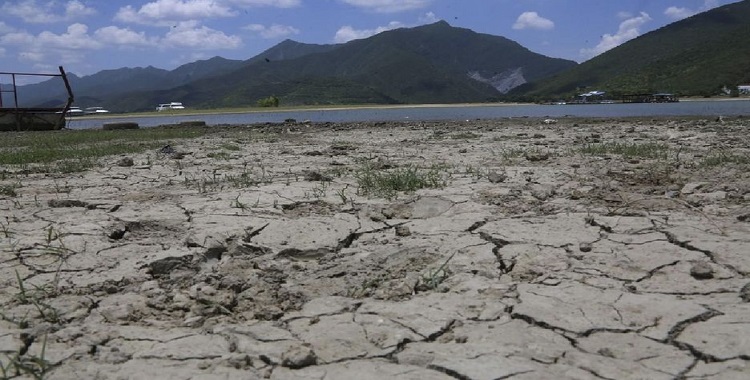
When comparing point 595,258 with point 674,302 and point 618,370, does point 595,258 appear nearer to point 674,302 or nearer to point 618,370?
point 674,302

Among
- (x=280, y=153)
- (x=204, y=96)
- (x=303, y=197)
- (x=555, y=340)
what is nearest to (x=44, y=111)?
(x=280, y=153)

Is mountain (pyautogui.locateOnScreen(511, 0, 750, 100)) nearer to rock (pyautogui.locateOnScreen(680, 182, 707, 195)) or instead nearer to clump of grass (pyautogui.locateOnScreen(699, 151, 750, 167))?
clump of grass (pyautogui.locateOnScreen(699, 151, 750, 167))

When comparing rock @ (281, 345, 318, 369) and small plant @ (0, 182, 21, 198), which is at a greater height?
small plant @ (0, 182, 21, 198)

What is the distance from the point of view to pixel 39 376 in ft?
6.47

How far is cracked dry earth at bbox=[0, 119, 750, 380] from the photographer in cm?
213

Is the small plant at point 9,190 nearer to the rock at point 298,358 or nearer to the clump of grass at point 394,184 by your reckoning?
the clump of grass at point 394,184

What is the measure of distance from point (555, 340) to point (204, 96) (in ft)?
588

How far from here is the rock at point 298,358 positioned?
210cm

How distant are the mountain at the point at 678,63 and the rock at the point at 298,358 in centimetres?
7034

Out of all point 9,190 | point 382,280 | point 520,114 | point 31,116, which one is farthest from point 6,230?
point 520,114

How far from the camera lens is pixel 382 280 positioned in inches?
119

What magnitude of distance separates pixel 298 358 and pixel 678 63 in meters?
92.1

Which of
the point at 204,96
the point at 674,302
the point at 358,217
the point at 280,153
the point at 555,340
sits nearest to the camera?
the point at 555,340

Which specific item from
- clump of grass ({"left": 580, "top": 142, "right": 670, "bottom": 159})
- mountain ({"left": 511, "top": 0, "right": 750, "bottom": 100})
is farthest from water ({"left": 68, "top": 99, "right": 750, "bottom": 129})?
mountain ({"left": 511, "top": 0, "right": 750, "bottom": 100})
